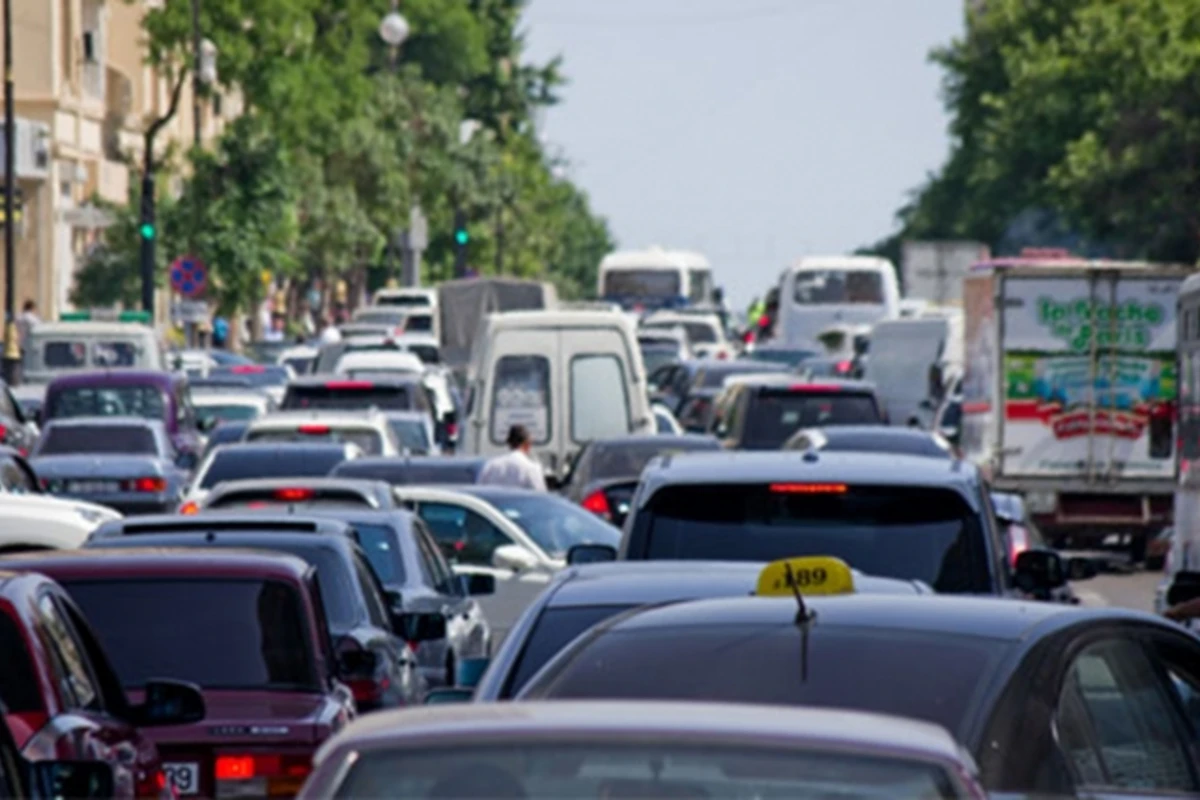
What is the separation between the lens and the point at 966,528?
13.9 m

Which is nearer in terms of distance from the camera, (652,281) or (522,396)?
(522,396)

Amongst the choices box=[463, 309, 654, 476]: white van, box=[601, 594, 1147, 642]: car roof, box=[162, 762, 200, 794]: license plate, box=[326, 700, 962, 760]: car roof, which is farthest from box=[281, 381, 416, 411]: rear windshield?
box=[326, 700, 962, 760]: car roof

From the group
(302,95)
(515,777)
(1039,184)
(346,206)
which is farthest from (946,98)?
(515,777)

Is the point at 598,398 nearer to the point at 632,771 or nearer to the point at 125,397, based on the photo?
the point at 125,397

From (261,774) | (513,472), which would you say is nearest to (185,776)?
(261,774)

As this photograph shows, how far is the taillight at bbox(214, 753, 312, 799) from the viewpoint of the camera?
12320 millimetres

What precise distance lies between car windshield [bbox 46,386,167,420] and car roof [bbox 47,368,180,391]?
5 cm

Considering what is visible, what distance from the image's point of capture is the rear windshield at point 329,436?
31.7m

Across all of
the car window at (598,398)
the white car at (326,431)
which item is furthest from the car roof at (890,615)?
the car window at (598,398)

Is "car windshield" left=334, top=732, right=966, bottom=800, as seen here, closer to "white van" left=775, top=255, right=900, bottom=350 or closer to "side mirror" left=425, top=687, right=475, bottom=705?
"side mirror" left=425, top=687, right=475, bottom=705

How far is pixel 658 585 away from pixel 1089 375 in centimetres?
2805

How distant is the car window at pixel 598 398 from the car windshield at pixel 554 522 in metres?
12.5

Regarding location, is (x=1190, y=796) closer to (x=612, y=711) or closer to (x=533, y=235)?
(x=612, y=711)

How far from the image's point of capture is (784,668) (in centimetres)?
899
